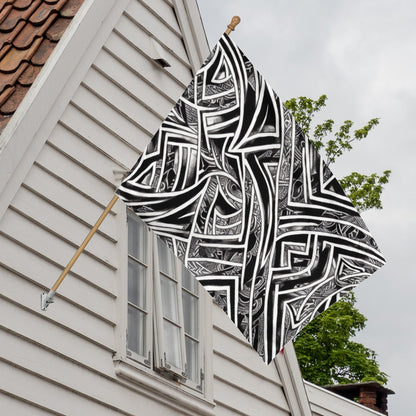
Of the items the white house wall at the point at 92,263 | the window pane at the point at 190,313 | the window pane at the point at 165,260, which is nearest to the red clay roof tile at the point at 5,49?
the white house wall at the point at 92,263

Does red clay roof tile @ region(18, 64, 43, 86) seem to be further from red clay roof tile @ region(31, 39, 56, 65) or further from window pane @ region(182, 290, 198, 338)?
window pane @ region(182, 290, 198, 338)

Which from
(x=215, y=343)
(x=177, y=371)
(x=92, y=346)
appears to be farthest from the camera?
(x=215, y=343)

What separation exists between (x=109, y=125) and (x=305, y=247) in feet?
6.49

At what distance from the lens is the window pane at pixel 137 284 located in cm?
800

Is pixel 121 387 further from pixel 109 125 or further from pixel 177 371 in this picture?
pixel 109 125

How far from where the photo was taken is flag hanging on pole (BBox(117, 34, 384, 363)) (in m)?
6.49

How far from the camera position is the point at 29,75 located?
7312 millimetres

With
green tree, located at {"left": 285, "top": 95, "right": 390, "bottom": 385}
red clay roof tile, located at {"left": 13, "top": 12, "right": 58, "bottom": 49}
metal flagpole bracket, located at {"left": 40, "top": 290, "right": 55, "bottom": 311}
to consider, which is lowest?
metal flagpole bracket, located at {"left": 40, "top": 290, "right": 55, "bottom": 311}

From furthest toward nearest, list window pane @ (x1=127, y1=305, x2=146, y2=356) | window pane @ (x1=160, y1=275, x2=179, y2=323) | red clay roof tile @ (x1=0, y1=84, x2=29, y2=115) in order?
window pane @ (x1=160, y1=275, x2=179, y2=323) < window pane @ (x1=127, y1=305, x2=146, y2=356) < red clay roof tile @ (x1=0, y1=84, x2=29, y2=115)

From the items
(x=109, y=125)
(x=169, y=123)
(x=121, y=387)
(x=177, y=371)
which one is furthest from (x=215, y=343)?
(x=169, y=123)

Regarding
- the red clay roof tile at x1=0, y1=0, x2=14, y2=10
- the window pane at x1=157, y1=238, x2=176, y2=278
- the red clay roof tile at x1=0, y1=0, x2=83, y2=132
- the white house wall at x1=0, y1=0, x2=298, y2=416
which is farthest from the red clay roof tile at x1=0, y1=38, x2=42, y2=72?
the window pane at x1=157, y1=238, x2=176, y2=278

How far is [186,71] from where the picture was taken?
923 cm

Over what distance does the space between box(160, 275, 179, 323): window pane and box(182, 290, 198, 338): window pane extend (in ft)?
0.62

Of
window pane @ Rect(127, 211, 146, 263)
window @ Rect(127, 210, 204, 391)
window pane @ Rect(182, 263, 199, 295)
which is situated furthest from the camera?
window pane @ Rect(182, 263, 199, 295)
